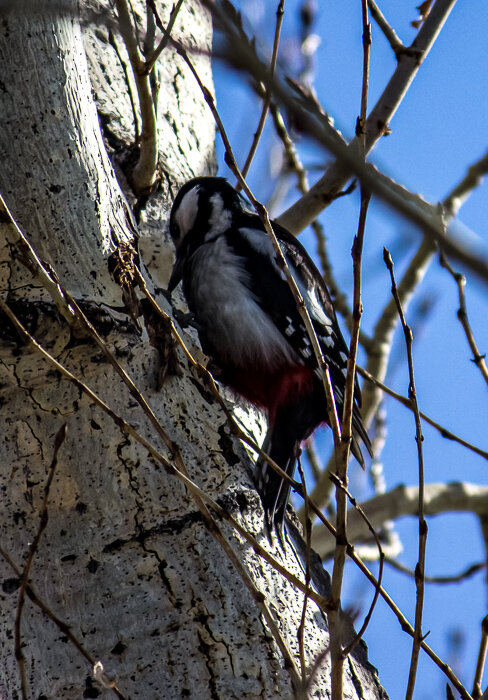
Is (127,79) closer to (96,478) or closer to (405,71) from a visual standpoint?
(405,71)

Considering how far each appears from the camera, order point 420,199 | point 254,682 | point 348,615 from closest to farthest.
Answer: point 348,615
point 254,682
point 420,199

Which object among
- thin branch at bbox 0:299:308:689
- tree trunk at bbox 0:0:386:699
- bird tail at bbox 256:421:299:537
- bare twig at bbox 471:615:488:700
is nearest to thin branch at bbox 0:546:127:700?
tree trunk at bbox 0:0:386:699

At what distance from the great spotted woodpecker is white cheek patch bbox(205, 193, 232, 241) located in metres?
0.07

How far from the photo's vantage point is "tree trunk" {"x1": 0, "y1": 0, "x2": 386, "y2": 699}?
5.55 feet

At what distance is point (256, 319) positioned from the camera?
2975 millimetres

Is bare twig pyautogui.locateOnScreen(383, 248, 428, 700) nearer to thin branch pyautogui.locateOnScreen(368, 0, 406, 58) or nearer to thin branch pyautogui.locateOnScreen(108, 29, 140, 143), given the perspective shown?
thin branch pyautogui.locateOnScreen(368, 0, 406, 58)

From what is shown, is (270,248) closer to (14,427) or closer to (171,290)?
(171,290)

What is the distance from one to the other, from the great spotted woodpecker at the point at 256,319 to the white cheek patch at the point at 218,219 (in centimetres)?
7

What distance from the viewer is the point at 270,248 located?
3049 millimetres

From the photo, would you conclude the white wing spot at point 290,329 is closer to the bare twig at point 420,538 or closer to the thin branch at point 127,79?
the thin branch at point 127,79

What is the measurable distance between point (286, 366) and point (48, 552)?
1351 mm

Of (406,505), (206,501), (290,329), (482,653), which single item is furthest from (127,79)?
(406,505)

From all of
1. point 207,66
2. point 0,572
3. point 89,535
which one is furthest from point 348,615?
point 207,66

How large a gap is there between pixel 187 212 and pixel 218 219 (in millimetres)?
345
